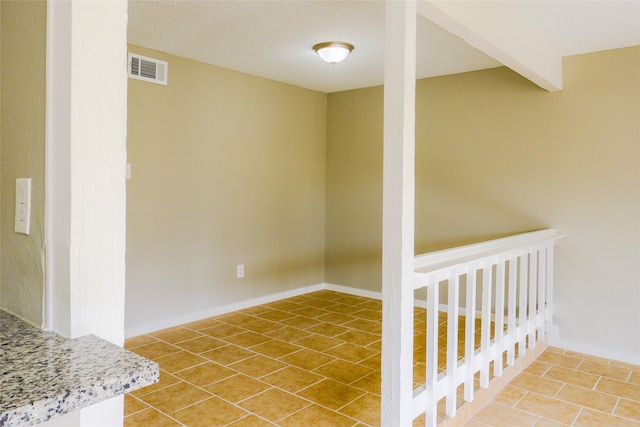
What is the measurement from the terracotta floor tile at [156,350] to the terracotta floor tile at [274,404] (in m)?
0.94

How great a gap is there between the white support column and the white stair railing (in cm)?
13

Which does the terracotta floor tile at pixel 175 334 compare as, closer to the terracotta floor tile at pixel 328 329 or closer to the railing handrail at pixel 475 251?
the terracotta floor tile at pixel 328 329

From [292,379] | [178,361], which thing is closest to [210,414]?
[292,379]

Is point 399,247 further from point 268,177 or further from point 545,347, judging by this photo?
point 268,177

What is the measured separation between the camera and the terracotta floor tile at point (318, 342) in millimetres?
3363

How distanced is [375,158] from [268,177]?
44.5 inches

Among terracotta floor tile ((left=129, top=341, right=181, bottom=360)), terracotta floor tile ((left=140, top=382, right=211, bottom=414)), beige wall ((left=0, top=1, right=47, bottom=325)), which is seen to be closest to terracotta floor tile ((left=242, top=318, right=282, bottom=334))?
terracotta floor tile ((left=129, top=341, right=181, bottom=360))

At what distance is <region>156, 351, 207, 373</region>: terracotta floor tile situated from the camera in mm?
2941

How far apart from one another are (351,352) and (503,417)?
112 cm

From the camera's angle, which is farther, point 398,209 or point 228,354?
point 228,354

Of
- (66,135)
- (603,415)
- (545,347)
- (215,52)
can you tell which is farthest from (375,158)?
(66,135)

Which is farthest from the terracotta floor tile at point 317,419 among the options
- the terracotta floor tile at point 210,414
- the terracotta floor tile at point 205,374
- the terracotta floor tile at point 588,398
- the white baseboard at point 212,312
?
the white baseboard at point 212,312

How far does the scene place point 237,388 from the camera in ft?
8.75

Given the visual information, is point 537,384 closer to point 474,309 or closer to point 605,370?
point 605,370
